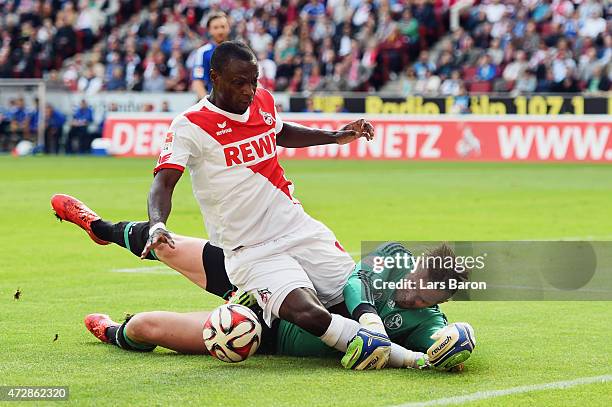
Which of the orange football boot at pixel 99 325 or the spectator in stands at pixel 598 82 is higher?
the orange football boot at pixel 99 325

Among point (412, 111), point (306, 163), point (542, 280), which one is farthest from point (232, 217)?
point (412, 111)

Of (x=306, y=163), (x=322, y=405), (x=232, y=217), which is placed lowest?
(x=306, y=163)

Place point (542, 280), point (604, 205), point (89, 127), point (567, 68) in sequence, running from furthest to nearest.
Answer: point (89, 127) < point (567, 68) < point (604, 205) < point (542, 280)

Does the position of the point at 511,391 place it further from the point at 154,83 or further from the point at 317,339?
the point at 154,83

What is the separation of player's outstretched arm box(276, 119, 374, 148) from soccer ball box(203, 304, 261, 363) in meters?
1.53

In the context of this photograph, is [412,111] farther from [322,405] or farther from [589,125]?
[322,405]

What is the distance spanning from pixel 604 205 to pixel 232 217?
36.4 feet

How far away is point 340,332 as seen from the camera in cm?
643

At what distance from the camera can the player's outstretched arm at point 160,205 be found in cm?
602

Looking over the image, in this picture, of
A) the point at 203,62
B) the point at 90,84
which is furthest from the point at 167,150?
the point at 90,84

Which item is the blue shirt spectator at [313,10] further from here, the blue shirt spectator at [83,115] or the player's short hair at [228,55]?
the player's short hair at [228,55]

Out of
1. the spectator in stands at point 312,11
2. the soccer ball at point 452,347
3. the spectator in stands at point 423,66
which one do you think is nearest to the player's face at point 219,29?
the soccer ball at point 452,347

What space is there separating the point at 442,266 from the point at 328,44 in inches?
1122

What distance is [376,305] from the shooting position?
684 centimetres
